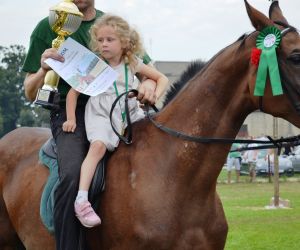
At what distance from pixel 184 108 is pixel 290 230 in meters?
7.61

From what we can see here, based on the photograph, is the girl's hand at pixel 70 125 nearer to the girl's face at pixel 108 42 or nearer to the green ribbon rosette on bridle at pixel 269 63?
the girl's face at pixel 108 42

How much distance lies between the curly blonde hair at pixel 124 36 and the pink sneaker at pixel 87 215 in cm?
127

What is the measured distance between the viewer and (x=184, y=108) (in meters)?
4.72

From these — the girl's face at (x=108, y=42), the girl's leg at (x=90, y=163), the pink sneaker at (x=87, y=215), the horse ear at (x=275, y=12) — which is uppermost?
the horse ear at (x=275, y=12)

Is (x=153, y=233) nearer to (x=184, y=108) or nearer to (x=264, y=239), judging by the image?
(x=184, y=108)

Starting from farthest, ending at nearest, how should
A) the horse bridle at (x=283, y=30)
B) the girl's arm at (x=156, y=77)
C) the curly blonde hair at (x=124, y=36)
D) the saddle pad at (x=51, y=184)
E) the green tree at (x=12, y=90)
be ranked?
1. the green tree at (x=12, y=90)
2. the girl's arm at (x=156, y=77)
3. the curly blonde hair at (x=124, y=36)
4. the saddle pad at (x=51, y=184)
5. the horse bridle at (x=283, y=30)

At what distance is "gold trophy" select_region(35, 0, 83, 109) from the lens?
5.01 m

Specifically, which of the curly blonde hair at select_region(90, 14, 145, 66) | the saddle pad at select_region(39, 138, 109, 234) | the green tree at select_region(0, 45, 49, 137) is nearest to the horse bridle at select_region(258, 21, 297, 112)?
the curly blonde hair at select_region(90, 14, 145, 66)

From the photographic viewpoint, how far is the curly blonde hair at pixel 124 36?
491 cm

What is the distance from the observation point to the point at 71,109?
4.98m

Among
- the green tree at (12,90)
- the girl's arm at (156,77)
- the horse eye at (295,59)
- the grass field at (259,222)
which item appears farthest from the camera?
the green tree at (12,90)

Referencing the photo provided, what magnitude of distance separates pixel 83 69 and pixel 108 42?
1.06ft

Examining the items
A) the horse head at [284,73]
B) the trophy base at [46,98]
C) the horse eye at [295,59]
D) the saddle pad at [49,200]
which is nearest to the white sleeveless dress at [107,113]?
the trophy base at [46,98]

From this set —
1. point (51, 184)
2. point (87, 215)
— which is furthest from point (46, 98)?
point (87, 215)
